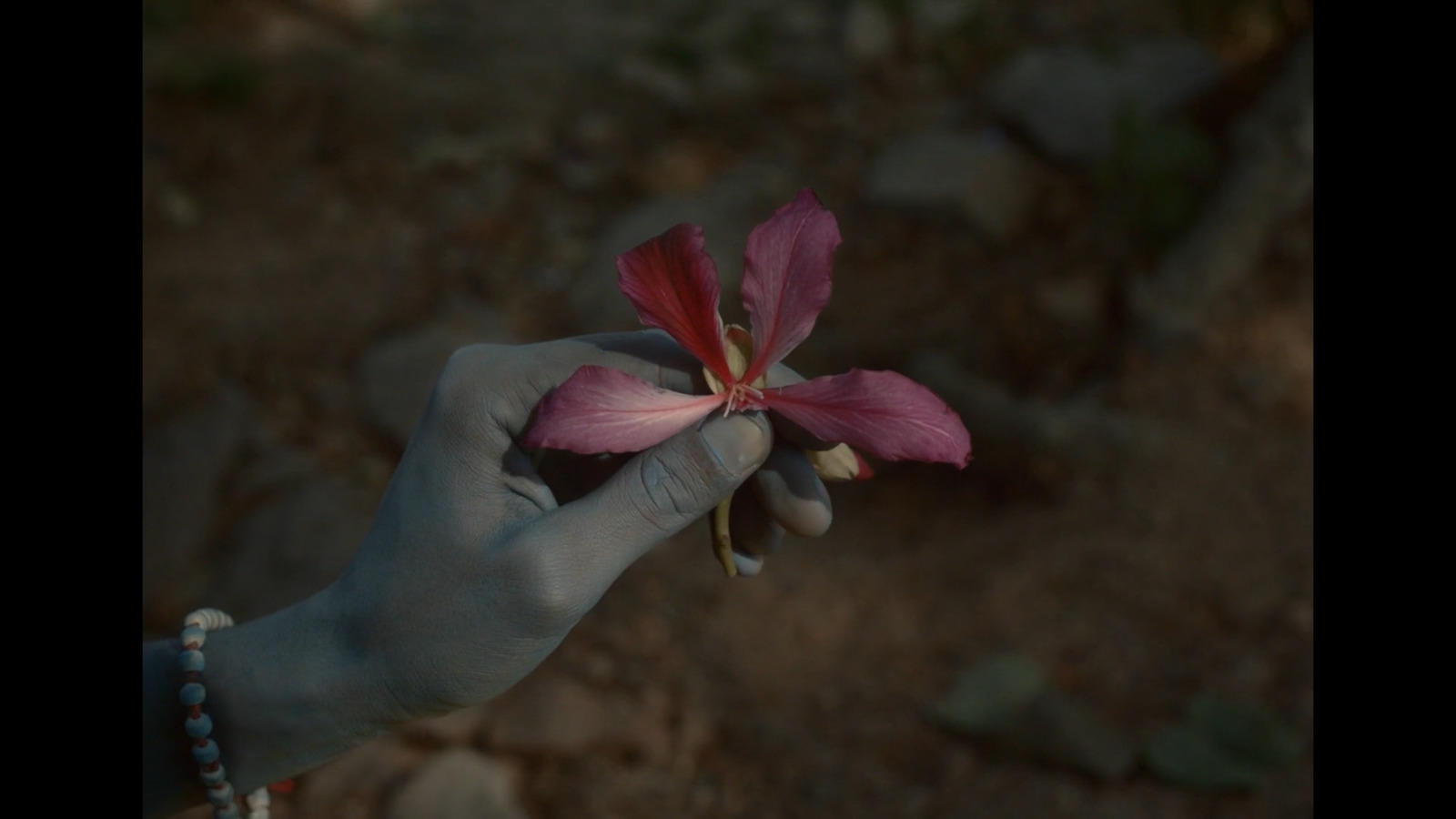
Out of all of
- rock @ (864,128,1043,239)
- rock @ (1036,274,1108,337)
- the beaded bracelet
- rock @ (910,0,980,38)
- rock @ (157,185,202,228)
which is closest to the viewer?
the beaded bracelet

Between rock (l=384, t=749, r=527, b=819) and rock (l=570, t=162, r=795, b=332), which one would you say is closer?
rock (l=384, t=749, r=527, b=819)

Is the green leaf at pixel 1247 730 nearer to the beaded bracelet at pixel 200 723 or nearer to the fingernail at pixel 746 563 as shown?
the fingernail at pixel 746 563

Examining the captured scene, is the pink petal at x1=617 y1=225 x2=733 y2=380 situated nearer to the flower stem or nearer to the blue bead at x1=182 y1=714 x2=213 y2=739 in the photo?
the flower stem

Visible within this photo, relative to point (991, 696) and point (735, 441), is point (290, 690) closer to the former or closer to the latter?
point (735, 441)

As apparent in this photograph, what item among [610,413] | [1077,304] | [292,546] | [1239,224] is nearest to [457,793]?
[292,546]

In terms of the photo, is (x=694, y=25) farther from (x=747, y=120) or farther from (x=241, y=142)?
(x=241, y=142)

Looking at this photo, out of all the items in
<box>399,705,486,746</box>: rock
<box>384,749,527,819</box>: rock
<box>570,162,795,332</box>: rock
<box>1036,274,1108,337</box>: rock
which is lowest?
<box>384,749,527,819</box>: rock

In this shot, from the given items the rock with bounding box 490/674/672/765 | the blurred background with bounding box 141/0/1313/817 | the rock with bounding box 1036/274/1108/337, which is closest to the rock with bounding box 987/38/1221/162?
the blurred background with bounding box 141/0/1313/817

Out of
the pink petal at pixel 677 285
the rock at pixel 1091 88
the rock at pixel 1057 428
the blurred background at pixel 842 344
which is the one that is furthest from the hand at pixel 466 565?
the rock at pixel 1091 88
